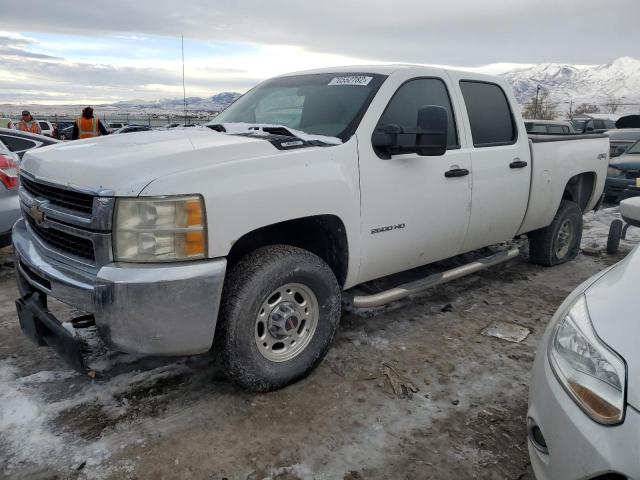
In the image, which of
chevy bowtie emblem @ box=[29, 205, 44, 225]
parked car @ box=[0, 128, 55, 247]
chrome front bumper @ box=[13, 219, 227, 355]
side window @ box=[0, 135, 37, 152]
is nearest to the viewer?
chrome front bumper @ box=[13, 219, 227, 355]

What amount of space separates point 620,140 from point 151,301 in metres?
13.3

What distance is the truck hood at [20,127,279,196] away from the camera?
96.3 inches

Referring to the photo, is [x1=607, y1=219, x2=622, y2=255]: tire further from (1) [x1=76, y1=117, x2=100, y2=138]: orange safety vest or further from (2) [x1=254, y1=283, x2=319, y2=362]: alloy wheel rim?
(1) [x1=76, y1=117, x2=100, y2=138]: orange safety vest

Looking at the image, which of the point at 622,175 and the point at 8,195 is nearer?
the point at 8,195

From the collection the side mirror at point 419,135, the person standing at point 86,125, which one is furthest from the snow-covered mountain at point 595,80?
the side mirror at point 419,135

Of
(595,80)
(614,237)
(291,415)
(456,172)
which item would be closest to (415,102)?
(456,172)

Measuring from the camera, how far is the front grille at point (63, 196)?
8.29 feet

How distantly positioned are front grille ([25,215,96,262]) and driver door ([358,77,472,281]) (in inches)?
62.0

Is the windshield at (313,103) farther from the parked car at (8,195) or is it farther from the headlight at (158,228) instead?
the parked car at (8,195)

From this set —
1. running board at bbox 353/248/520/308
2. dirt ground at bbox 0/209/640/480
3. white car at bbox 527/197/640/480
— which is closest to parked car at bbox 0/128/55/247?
dirt ground at bbox 0/209/640/480

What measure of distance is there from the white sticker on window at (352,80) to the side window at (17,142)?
4884 millimetres

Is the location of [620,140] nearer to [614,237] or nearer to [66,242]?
[614,237]

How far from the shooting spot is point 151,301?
2.39 metres

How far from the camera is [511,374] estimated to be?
11.0ft
